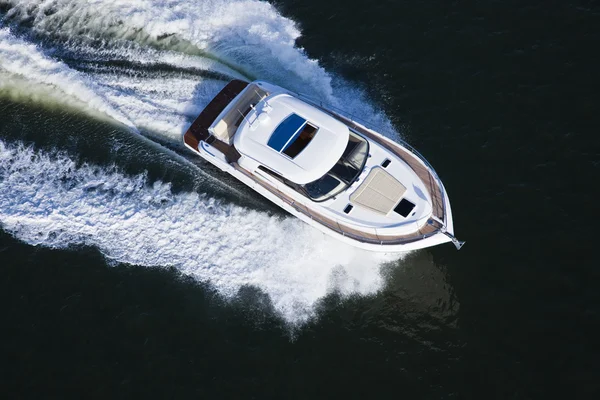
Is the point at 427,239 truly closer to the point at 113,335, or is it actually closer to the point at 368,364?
the point at 368,364

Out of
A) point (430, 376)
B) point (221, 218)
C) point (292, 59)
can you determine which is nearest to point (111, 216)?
point (221, 218)

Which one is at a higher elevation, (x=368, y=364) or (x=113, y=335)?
(x=368, y=364)

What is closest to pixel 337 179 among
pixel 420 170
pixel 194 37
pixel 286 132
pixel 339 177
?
pixel 339 177

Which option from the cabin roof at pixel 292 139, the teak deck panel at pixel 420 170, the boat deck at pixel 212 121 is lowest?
the boat deck at pixel 212 121

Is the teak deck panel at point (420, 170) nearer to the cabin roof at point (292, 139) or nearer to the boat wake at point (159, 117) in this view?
the cabin roof at point (292, 139)

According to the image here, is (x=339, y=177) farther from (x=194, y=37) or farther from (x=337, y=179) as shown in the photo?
(x=194, y=37)

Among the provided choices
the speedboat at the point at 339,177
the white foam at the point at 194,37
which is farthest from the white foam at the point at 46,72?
the speedboat at the point at 339,177

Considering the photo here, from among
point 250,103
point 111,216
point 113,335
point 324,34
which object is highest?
point 324,34
